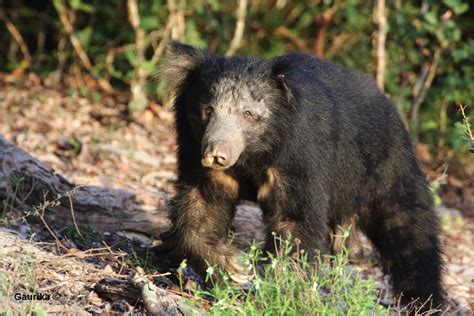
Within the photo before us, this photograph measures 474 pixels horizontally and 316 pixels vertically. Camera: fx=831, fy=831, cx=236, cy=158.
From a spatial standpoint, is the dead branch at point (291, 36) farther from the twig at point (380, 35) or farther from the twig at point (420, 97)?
the twig at point (380, 35)

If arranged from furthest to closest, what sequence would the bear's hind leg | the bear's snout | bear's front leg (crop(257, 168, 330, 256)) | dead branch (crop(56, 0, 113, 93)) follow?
1. dead branch (crop(56, 0, 113, 93))
2. the bear's hind leg
3. bear's front leg (crop(257, 168, 330, 256))
4. the bear's snout

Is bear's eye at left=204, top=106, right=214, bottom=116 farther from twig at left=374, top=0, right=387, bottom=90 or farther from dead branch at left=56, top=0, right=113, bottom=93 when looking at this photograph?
dead branch at left=56, top=0, right=113, bottom=93

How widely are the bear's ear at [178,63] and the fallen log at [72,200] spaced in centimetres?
120

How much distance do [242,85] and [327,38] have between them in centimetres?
740

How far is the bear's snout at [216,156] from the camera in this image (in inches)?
195

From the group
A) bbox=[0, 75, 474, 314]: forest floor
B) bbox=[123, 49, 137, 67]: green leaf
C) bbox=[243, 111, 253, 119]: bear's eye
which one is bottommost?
bbox=[0, 75, 474, 314]: forest floor

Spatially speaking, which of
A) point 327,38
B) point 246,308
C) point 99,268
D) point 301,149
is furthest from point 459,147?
point 246,308

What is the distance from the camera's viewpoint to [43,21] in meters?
12.3

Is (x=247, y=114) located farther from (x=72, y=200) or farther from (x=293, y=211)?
(x=72, y=200)

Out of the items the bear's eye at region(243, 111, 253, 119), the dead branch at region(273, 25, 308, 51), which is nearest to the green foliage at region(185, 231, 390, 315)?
the bear's eye at region(243, 111, 253, 119)

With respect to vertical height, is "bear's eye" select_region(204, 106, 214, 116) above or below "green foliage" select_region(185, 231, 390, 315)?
above

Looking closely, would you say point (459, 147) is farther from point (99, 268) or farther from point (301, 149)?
point (99, 268)

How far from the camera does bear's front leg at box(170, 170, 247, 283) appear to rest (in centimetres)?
548

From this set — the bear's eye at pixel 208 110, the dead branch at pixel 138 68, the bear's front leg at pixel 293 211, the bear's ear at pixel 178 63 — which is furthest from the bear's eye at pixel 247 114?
the dead branch at pixel 138 68
